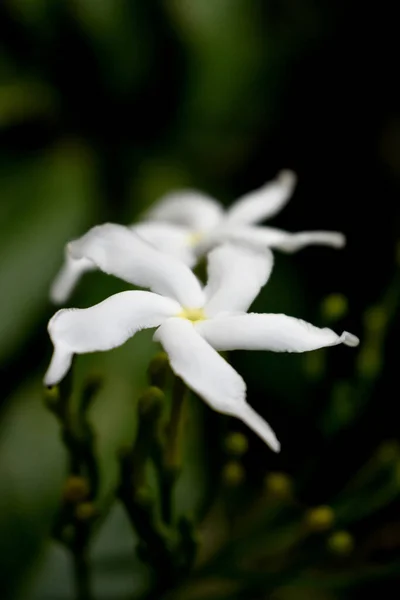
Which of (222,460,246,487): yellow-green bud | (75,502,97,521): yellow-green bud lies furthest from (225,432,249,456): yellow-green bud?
(75,502,97,521): yellow-green bud

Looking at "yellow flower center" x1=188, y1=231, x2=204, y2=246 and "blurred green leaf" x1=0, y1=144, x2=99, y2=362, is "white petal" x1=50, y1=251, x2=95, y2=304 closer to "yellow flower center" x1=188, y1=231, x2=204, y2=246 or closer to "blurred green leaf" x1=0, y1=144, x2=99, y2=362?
"yellow flower center" x1=188, y1=231, x2=204, y2=246

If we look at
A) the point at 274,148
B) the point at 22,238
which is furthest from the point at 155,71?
the point at 22,238

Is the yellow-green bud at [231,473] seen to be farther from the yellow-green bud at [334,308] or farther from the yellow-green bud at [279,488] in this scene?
the yellow-green bud at [334,308]

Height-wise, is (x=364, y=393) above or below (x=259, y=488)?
above

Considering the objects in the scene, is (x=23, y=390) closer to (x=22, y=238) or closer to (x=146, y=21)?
(x=22, y=238)

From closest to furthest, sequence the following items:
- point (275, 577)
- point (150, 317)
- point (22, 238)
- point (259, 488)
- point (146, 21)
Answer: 1. point (150, 317)
2. point (275, 577)
3. point (259, 488)
4. point (22, 238)
5. point (146, 21)

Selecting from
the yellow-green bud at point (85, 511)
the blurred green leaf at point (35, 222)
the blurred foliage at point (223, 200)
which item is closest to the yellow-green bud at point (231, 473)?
the blurred foliage at point (223, 200)

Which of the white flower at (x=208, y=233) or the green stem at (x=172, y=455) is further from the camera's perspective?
the white flower at (x=208, y=233)
